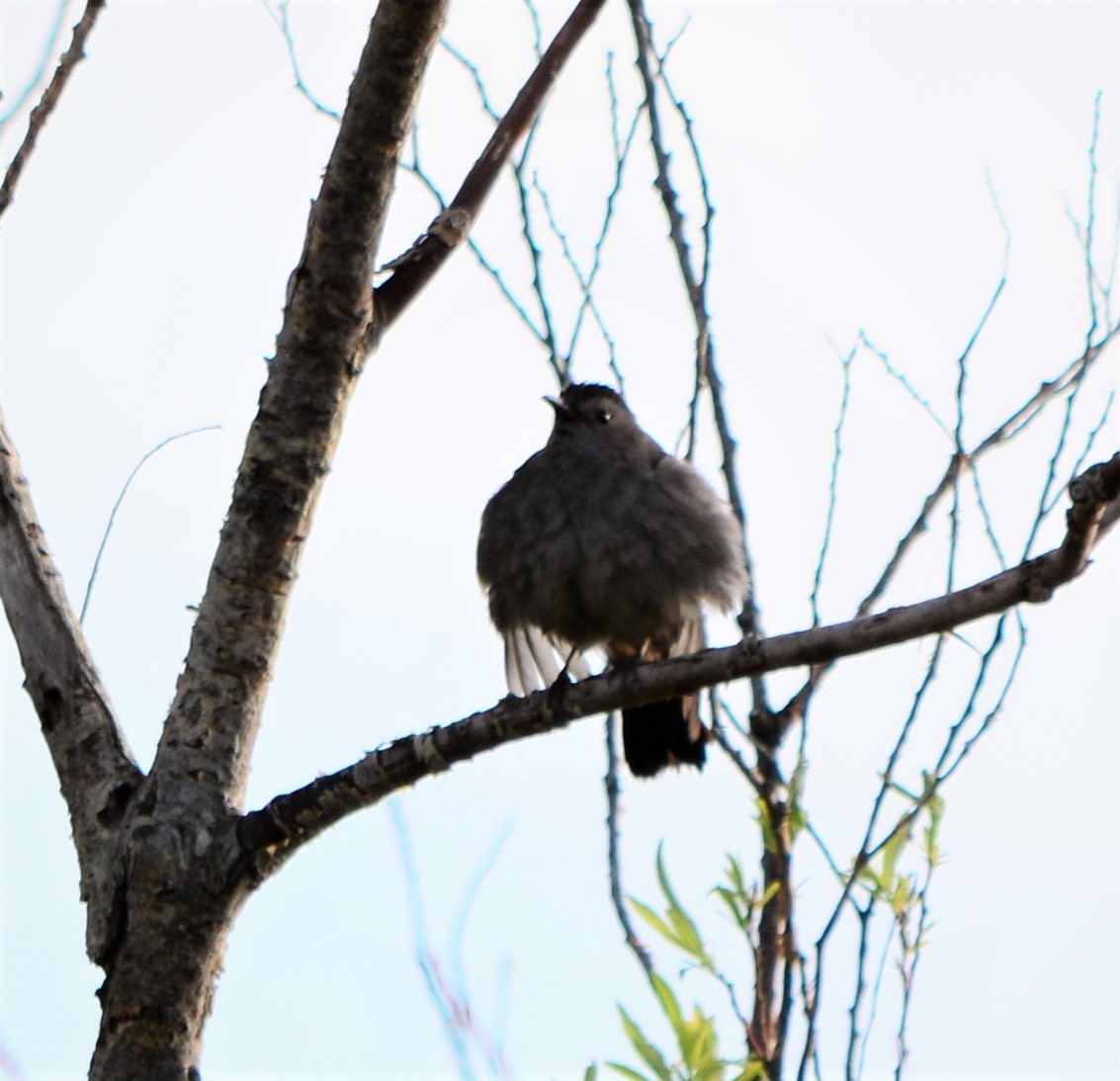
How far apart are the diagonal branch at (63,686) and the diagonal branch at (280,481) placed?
0.47 ft

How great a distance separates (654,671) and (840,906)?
0.66 m

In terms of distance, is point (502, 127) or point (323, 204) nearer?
point (323, 204)

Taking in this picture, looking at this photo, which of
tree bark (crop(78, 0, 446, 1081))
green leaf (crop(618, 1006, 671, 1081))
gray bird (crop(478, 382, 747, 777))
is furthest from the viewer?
gray bird (crop(478, 382, 747, 777))

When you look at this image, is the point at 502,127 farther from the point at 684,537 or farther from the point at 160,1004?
the point at 160,1004

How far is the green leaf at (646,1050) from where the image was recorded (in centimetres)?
291

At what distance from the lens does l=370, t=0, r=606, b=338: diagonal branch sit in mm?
4070

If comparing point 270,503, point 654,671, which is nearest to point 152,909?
point 270,503

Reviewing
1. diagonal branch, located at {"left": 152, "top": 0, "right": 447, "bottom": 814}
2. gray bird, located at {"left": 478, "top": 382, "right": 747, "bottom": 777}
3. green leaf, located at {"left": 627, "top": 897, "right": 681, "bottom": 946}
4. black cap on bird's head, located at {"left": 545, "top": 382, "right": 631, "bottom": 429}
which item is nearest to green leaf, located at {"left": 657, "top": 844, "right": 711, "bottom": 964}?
green leaf, located at {"left": 627, "top": 897, "right": 681, "bottom": 946}

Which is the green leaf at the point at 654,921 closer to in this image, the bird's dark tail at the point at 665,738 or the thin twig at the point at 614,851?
the thin twig at the point at 614,851

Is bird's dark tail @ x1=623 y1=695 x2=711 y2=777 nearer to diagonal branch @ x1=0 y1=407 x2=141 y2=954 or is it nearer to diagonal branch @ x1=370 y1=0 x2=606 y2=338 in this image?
diagonal branch @ x1=370 y1=0 x2=606 y2=338

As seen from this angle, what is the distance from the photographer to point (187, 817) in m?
3.59

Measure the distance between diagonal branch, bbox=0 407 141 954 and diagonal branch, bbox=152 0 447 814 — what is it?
14 cm

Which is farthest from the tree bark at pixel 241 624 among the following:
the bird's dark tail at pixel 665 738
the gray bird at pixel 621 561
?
the bird's dark tail at pixel 665 738

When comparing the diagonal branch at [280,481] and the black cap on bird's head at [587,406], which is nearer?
the diagonal branch at [280,481]
